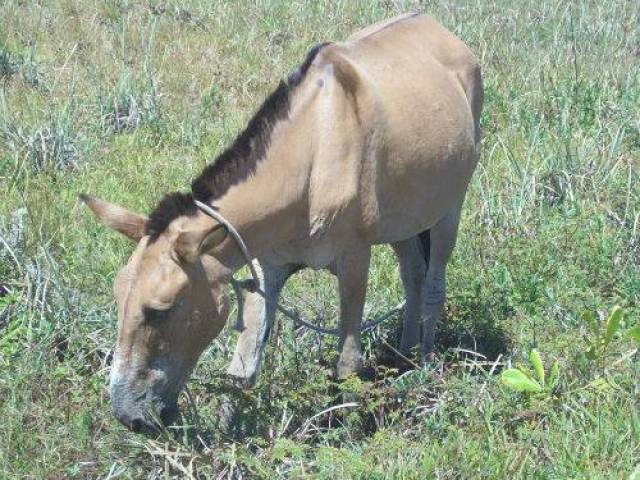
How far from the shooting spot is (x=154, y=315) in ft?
12.8

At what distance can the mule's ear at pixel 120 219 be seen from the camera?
13.4 feet

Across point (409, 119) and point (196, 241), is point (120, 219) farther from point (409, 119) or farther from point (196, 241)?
point (409, 119)

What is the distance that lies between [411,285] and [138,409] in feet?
7.86

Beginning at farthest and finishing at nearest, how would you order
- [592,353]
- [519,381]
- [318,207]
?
[318,207], [592,353], [519,381]

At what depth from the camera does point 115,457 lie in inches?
170

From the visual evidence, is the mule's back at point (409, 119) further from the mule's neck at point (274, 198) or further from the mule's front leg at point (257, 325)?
the mule's front leg at point (257, 325)

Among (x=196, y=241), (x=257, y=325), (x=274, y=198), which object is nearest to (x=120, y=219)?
(x=196, y=241)

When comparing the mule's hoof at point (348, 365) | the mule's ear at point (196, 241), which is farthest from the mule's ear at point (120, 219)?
the mule's hoof at point (348, 365)

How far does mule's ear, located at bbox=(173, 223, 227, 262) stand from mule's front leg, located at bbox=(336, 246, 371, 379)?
93cm

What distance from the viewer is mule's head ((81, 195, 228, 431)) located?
389 centimetres

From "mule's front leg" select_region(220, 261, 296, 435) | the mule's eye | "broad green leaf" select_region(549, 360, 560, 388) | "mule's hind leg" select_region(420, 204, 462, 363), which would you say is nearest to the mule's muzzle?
the mule's eye

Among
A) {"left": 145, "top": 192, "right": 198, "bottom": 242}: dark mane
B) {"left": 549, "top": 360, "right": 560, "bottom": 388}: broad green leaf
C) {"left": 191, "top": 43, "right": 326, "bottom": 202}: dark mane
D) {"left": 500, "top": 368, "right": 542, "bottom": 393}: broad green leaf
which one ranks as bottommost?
{"left": 549, "top": 360, "right": 560, "bottom": 388}: broad green leaf

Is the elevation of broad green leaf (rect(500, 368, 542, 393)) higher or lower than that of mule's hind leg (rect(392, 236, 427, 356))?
higher

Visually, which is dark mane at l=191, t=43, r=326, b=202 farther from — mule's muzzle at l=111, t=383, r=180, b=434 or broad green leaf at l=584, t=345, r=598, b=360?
broad green leaf at l=584, t=345, r=598, b=360
